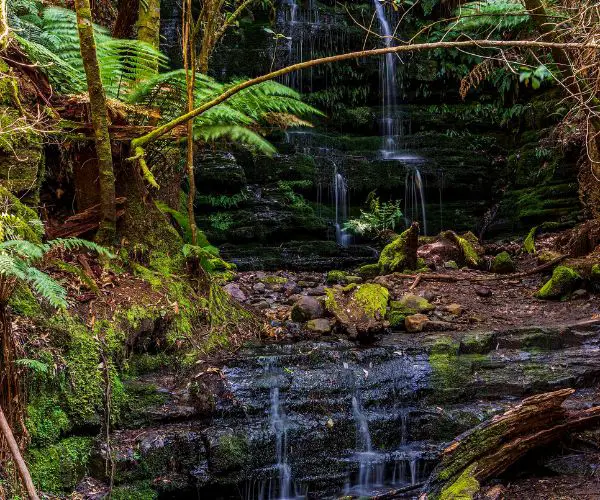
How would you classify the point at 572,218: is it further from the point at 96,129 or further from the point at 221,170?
the point at 96,129

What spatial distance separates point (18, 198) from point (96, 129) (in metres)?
0.67

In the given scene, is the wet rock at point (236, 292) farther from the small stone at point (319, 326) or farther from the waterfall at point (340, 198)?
the waterfall at point (340, 198)

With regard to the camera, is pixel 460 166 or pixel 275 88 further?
pixel 460 166

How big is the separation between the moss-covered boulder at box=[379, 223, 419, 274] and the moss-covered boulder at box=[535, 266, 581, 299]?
167 centimetres

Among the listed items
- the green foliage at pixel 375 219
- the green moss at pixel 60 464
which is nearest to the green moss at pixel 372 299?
the green moss at pixel 60 464

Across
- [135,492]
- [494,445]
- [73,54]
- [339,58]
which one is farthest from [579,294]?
[73,54]

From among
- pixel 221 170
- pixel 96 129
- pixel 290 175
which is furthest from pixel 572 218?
pixel 96 129

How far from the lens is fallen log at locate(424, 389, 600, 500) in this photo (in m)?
2.79

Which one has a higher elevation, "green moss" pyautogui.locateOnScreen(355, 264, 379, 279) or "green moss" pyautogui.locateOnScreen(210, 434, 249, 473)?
"green moss" pyautogui.locateOnScreen(355, 264, 379, 279)

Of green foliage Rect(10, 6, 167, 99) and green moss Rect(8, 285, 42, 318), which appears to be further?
green foliage Rect(10, 6, 167, 99)

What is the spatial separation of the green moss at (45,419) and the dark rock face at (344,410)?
362 millimetres

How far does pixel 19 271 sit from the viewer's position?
6.90 feet

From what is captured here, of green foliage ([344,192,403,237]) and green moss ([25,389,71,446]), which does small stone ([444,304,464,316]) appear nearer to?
green moss ([25,389,71,446])

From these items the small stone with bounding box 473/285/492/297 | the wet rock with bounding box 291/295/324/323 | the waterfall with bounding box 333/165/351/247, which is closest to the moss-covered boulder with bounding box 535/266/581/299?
the small stone with bounding box 473/285/492/297
